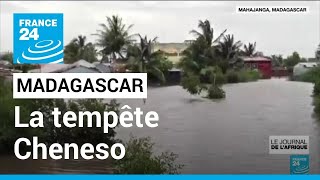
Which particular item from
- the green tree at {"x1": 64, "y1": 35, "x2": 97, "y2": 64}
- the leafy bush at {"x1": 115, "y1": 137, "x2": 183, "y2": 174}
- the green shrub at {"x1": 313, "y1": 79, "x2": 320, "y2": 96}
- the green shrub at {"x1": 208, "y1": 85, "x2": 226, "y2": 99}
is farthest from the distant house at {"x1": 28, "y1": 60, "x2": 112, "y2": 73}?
the green shrub at {"x1": 313, "y1": 79, "x2": 320, "y2": 96}

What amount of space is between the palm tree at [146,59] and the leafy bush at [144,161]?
53 cm

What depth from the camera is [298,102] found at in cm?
522

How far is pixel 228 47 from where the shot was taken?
5.35 metres

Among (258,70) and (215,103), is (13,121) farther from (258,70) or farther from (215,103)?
(258,70)

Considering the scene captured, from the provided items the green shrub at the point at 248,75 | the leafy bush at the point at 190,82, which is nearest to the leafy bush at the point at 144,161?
the leafy bush at the point at 190,82

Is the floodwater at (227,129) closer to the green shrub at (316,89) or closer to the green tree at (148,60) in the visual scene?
the green shrub at (316,89)

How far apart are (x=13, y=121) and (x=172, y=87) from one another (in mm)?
1263

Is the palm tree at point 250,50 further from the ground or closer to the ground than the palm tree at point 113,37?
closer to the ground

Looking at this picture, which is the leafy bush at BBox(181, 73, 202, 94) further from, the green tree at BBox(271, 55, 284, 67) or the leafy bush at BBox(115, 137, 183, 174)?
the green tree at BBox(271, 55, 284, 67)

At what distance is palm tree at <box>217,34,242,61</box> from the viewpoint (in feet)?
17.4

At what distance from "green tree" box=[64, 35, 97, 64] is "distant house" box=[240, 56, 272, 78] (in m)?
1.20

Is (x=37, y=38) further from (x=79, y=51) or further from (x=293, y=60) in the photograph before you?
(x=293, y=60)

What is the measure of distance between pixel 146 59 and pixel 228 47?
669 millimetres

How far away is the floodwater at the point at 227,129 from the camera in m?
5.18
